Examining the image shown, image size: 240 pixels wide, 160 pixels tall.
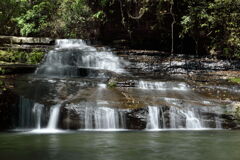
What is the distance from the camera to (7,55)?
14688 millimetres

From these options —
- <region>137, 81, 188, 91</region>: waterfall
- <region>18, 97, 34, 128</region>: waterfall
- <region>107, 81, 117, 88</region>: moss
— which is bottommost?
<region>18, 97, 34, 128</region>: waterfall

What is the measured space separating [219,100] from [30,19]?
15.5m

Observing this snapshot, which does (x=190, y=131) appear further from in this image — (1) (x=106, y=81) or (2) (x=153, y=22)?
(2) (x=153, y=22)

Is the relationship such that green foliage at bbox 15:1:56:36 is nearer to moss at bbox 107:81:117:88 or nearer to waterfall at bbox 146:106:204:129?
moss at bbox 107:81:117:88

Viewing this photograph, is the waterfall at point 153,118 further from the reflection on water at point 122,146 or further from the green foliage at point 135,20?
the green foliage at point 135,20

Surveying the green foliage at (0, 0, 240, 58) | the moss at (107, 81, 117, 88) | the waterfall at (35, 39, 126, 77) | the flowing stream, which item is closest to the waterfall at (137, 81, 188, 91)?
the flowing stream

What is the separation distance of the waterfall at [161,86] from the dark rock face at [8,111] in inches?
188

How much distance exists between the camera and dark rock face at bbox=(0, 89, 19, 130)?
906 cm

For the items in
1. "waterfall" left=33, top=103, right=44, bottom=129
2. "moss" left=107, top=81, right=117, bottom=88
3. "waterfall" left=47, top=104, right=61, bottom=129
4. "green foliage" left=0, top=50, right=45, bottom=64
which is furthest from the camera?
"green foliage" left=0, top=50, right=45, bottom=64

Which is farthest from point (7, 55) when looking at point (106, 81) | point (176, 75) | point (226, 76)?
point (226, 76)

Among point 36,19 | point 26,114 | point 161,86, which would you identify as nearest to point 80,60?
point 161,86

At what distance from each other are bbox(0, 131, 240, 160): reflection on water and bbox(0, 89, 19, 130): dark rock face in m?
1.03

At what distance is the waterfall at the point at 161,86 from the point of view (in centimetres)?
1167

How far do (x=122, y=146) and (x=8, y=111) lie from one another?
4.41 m
